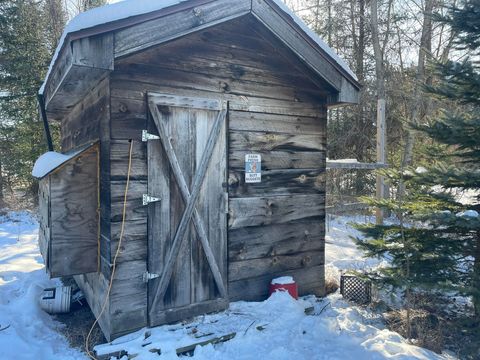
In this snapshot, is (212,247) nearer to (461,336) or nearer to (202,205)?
(202,205)

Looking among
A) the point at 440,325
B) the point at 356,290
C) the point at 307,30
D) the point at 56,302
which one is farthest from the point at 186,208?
the point at 440,325

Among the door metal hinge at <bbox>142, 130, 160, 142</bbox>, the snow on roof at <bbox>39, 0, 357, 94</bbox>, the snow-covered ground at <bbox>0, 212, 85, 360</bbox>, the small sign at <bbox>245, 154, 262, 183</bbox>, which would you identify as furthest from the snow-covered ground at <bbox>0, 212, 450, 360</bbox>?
the snow on roof at <bbox>39, 0, 357, 94</bbox>

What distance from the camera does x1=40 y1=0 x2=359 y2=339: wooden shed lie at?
3.58 metres

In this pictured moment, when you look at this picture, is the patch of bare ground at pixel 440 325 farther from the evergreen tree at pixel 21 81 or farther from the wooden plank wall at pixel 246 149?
the evergreen tree at pixel 21 81

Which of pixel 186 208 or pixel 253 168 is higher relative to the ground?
pixel 253 168

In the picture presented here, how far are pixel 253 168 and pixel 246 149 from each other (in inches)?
9.7

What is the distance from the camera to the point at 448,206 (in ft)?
14.5

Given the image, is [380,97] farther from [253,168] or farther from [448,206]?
[253,168]

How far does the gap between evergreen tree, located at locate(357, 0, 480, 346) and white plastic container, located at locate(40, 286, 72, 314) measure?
389 centimetres

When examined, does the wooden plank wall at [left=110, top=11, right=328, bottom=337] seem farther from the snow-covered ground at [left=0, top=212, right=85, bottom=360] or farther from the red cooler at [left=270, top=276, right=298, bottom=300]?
the snow-covered ground at [left=0, top=212, right=85, bottom=360]

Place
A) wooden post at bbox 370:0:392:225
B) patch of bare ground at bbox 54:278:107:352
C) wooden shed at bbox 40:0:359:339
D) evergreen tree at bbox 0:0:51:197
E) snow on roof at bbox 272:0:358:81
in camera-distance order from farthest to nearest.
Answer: evergreen tree at bbox 0:0:51:197 → wooden post at bbox 370:0:392:225 → snow on roof at bbox 272:0:358:81 → patch of bare ground at bbox 54:278:107:352 → wooden shed at bbox 40:0:359:339

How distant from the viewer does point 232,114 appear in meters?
4.32

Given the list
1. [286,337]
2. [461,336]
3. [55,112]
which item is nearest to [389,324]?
[461,336]

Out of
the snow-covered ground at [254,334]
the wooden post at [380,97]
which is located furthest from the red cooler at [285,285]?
the wooden post at [380,97]
